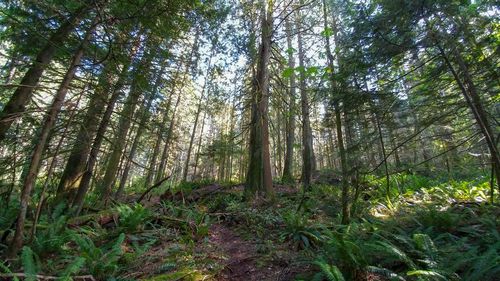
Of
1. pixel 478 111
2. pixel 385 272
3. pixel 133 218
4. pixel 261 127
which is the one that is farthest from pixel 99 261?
pixel 478 111

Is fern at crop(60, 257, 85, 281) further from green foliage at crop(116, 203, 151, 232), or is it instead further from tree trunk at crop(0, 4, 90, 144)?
tree trunk at crop(0, 4, 90, 144)

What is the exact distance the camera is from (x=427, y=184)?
30.9 ft

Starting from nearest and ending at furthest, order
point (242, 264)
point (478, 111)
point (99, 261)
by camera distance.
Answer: point (99, 261) → point (242, 264) → point (478, 111)

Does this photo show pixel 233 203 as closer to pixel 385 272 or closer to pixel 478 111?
pixel 385 272

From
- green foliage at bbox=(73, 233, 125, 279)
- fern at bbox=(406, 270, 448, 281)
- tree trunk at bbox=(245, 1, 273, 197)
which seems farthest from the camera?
tree trunk at bbox=(245, 1, 273, 197)

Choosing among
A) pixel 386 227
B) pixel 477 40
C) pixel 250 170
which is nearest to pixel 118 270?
pixel 386 227

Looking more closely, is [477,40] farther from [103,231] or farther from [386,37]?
[103,231]

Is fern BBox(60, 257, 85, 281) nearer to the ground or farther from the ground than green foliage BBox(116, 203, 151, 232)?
nearer to the ground

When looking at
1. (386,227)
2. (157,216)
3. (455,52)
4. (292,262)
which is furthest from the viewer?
(157,216)

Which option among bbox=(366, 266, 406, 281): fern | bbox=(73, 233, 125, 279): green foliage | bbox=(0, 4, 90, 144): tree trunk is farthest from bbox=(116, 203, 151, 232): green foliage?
bbox=(366, 266, 406, 281): fern

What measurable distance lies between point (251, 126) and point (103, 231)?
5.32 meters

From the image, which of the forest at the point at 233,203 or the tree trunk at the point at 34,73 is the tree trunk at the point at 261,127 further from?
the tree trunk at the point at 34,73

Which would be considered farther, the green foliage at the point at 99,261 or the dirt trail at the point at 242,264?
the dirt trail at the point at 242,264

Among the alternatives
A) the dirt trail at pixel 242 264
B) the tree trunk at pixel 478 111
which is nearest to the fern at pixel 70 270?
the dirt trail at pixel 242 264
